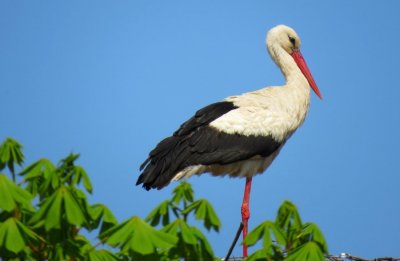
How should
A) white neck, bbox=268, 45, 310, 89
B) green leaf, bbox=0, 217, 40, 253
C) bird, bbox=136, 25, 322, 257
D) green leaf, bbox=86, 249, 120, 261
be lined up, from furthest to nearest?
white neck, bbox=268, 45, 310, 89
bird, bbox=136, 25, 322, 257
green leaf, bbox=86, 249, 120, 261
green leaf, bbox=0, 217, 40, 253

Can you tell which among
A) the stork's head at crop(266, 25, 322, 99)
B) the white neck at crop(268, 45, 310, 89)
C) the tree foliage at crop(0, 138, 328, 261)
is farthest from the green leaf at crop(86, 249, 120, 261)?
the stork's head at crop(266, 25, 322, 99)

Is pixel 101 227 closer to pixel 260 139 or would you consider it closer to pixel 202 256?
pixel 202 256

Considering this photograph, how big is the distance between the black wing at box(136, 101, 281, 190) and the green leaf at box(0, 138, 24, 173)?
3.73m

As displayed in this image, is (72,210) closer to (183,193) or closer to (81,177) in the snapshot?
(81,177)

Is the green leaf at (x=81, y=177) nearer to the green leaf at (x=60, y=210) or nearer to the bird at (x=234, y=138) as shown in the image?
the green leaf at (x=60, y=210)

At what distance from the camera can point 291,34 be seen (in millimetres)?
11180

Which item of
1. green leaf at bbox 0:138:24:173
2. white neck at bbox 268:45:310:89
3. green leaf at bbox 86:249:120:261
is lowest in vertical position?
green leaf at bbox 86:249:120:261

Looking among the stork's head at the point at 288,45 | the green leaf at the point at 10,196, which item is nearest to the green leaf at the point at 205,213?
the green leaf at the point at 10,196

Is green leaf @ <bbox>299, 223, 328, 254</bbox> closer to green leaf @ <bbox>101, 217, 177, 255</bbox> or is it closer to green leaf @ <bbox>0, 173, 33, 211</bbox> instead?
green leaf @ <bbox>101, 217, 177, 255</bbox>

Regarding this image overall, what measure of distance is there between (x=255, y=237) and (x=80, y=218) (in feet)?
3.71

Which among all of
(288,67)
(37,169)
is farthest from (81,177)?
(288,67)

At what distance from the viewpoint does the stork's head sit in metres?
11.0

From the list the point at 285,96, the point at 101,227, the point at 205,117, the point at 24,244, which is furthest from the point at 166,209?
the point at 285,96

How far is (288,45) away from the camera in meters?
11.1
